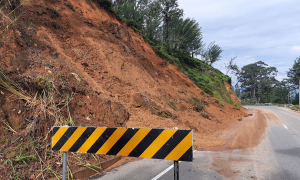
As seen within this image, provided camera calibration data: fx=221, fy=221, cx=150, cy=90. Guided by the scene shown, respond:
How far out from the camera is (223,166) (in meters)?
5.95

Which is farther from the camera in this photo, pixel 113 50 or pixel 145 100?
pixel 113 50

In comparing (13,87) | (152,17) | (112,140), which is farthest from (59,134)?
(152,17)

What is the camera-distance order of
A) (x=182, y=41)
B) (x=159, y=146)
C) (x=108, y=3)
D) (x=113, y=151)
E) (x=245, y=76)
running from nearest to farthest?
(x=159, y=146) < (x=113, y=151) < (x=108, y=3) < (x=182, y=41) < (x=245, y=76)

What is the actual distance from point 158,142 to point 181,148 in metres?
0.30

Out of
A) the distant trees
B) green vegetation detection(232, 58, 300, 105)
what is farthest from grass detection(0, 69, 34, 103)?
green vegetation detection(232, 58, 300, 105)

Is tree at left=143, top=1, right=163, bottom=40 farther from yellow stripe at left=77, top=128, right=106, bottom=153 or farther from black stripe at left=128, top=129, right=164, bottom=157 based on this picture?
black stripe at left=128, top=129, right=164, bottom=157

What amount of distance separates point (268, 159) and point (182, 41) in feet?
92.4

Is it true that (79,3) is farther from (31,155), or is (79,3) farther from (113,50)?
(31,155)

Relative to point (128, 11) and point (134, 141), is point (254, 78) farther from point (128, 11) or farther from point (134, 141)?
point (134, 141)

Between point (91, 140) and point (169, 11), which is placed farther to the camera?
point (169, 11)

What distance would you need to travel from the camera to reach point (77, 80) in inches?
335

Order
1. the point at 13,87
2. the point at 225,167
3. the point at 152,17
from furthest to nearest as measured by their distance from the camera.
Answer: the point at 152,17 → the point at 13,87 → the point at 225,167

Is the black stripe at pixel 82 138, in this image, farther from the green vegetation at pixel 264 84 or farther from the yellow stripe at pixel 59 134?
the green vegetation at pixel 264 84

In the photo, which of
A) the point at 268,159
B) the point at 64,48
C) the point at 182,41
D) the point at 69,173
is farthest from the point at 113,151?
the point at 182,41
